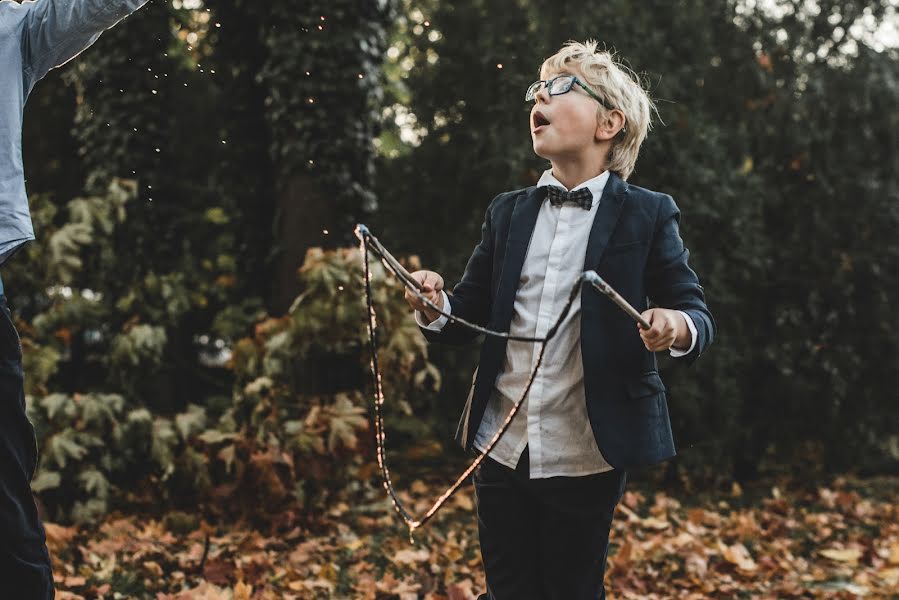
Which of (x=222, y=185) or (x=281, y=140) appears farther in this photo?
(x=222, y=185)

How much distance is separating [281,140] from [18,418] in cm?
409

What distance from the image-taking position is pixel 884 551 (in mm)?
5156

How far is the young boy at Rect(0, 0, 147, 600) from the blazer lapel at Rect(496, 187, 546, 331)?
108 centimetres

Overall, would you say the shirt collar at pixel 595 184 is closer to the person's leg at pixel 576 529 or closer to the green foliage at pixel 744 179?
the person's leg at pixel 576 529

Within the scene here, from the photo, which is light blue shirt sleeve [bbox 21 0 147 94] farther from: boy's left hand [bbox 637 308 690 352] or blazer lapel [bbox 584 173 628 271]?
boy's left hand [bbox 637 308 690 352]

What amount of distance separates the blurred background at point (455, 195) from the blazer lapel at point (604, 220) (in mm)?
3329

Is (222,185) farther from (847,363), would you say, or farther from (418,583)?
(847,363)

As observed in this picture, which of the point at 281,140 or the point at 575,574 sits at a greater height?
the point at 281,140

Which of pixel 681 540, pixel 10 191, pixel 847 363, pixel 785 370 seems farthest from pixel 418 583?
pixel 847 363

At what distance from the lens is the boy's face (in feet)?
7.34

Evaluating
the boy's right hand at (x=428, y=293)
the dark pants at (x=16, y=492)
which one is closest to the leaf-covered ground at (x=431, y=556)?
the dark pants at (x=16, y=492)

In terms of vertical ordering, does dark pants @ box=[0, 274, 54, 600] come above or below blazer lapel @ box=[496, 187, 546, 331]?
below

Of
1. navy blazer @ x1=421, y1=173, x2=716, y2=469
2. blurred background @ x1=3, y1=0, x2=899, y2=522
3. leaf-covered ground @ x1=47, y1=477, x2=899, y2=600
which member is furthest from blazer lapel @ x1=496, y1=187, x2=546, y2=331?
blurred background @ x1=3, y1=0, x2=899, y2=522

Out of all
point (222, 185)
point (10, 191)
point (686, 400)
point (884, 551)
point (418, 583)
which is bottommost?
point (884, 551)
